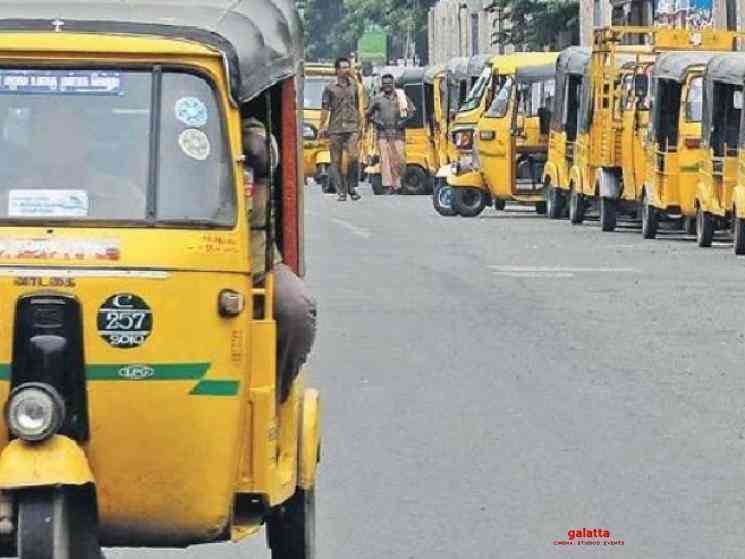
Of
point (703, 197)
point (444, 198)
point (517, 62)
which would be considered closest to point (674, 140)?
point (703, 197)

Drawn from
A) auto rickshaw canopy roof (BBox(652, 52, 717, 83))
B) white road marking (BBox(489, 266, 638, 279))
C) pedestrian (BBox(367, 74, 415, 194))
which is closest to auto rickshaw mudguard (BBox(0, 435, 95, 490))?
white road marking (BBox(489, 266, 638, 279))

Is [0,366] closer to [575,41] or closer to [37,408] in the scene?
[37,408]

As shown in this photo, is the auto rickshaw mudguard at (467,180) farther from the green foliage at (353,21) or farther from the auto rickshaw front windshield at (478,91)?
the green foliage at (353,21)

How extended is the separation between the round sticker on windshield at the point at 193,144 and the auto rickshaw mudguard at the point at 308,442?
1305mm

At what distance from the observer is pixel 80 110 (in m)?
6.90

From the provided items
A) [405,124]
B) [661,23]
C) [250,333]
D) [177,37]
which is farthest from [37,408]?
[661,23]

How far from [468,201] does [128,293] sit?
2738cm

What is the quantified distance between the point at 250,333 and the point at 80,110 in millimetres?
788

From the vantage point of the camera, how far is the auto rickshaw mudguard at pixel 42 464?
6426 mm

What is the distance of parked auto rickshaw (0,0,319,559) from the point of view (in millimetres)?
→ 6598

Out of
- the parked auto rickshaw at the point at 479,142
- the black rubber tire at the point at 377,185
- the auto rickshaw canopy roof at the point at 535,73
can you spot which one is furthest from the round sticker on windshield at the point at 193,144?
the black rubber tire at the point at 377,185

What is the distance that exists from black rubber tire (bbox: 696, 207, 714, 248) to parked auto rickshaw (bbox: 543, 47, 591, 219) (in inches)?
213

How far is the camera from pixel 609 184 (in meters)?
30.4

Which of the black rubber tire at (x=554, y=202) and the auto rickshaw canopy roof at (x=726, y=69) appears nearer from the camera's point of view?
the auto rickshaw canopy roof at (x=726, y=69)
